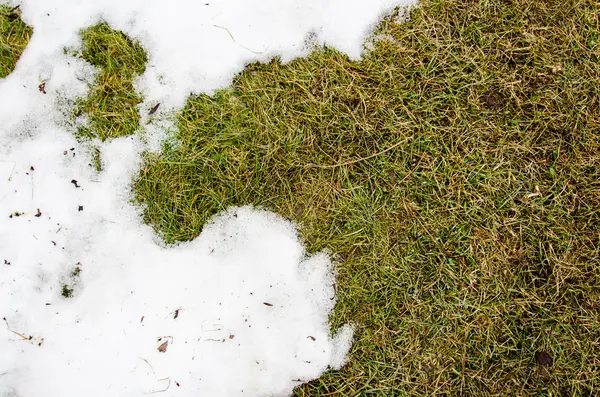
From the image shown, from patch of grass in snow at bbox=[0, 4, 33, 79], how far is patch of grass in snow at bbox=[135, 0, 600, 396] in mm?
999

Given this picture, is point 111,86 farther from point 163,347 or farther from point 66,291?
point 163,347

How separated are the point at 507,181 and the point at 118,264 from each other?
2.23 meters

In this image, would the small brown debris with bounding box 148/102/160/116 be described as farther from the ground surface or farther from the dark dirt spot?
the dark dirt spot

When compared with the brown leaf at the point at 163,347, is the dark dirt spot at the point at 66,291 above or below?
above

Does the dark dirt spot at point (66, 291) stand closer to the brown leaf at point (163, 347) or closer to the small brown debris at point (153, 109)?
the brown leaf at point (163, 347)

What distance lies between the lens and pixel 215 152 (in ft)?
7.56

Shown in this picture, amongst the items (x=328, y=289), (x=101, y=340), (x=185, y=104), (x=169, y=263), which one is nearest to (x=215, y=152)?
(x=185, y=104)

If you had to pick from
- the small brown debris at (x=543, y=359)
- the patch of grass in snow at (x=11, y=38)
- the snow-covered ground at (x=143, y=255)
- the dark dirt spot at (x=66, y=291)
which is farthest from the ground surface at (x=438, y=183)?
the dark dirt spot at (x=66, y=291)

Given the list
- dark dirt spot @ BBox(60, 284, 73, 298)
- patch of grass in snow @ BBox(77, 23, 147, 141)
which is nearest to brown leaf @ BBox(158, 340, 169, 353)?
dark dirt spot @ BBox(60, 284, 73, 298)

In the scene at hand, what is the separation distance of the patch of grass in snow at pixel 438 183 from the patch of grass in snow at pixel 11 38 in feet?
3.28

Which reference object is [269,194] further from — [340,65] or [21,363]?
[21,363]

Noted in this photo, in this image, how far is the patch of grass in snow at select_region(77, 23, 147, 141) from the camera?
2303 millimetres

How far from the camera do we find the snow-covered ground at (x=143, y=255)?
221cm

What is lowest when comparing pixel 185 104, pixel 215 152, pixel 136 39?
pixel 215 152
